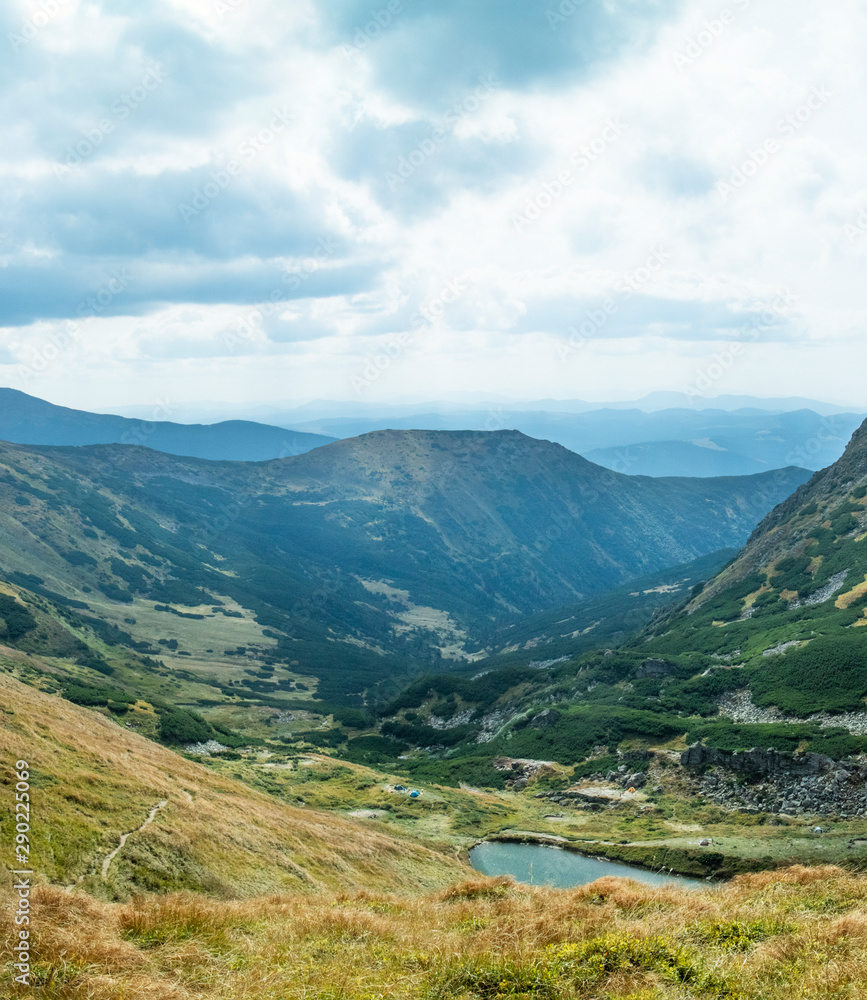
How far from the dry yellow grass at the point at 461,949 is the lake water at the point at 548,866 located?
26.3 meters

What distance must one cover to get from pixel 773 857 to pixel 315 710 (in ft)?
368

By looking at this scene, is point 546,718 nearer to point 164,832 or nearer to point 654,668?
point 654,668

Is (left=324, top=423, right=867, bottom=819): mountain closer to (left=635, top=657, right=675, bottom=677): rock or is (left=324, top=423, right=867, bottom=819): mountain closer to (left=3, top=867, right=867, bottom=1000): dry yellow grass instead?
(left=635, top=657, right=675, bottom=677): rock

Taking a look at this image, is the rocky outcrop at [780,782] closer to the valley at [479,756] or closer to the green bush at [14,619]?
the valley at [479,756]

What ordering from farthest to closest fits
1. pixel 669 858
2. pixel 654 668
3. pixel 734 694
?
pixel 654 668, pixel 734 694, pixel 669 858

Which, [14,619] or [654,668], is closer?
[654,668]

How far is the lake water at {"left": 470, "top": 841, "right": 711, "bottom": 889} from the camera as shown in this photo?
1689 inches

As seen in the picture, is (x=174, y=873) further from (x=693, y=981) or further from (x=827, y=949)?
(x=827, y=949)

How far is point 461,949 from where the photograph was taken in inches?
563

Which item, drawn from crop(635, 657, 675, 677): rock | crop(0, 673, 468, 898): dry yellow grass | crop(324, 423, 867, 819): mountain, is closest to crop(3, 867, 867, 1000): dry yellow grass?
crop(0, 673, 468, 898): dry yellow grass

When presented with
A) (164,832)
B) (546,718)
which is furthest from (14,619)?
(164,832)

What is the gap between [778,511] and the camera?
149 m

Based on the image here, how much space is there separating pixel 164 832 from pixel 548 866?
30.6 metres

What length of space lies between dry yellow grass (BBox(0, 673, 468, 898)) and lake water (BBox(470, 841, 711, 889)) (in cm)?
456
